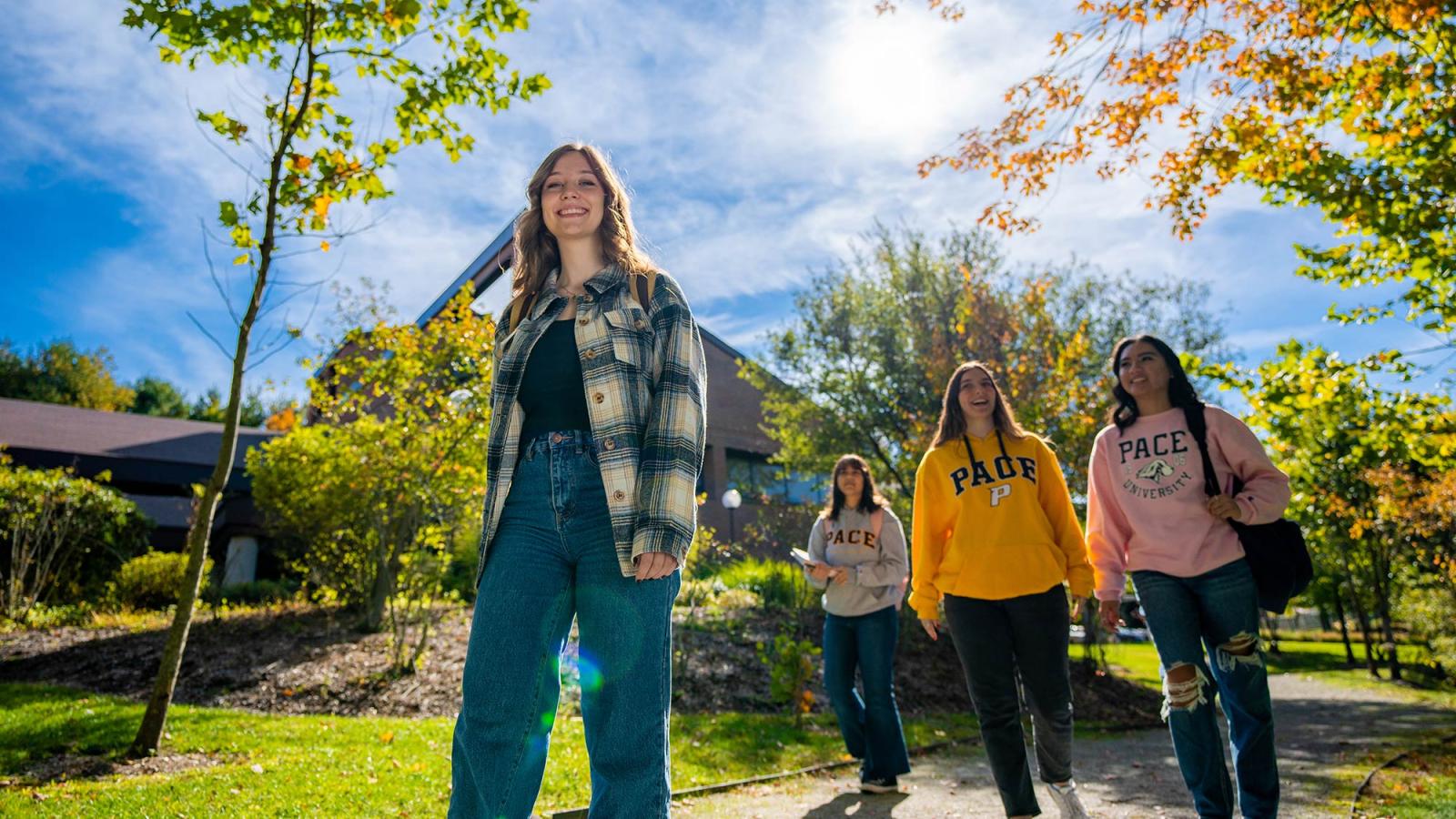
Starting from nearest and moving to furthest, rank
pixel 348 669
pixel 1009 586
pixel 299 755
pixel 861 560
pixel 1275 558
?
pixel 1275 558 → pixel 1009 586 → pixel 299 755 → pixel 861 560 → pixel 348 669

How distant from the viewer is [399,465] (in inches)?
412

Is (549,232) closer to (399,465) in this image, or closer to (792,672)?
(792,672)

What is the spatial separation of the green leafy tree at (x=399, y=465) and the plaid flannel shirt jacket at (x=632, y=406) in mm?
7770

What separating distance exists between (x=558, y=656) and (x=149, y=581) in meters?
14.9

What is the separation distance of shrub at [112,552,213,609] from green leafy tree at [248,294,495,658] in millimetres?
3595

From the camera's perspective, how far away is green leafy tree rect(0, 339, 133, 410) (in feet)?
148

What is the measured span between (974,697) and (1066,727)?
424mm

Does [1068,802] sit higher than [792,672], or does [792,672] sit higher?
[792,672]

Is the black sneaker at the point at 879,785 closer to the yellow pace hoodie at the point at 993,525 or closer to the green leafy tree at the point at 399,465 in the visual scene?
the yellow pace hoodie at the point at 993,525

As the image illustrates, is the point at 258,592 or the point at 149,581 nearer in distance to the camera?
the point at 149,581

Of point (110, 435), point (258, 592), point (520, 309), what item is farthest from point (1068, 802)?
point (110, 435)

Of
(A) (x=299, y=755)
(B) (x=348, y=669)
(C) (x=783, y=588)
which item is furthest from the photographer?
(C) (x=783, y=588)

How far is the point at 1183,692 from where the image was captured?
365 cm

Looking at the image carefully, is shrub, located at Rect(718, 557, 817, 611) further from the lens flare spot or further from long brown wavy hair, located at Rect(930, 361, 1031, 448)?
the lens flare spot
